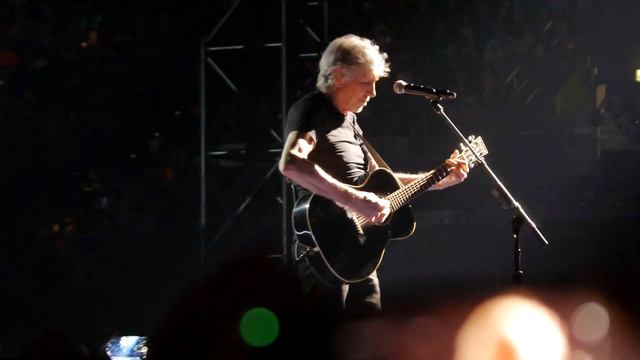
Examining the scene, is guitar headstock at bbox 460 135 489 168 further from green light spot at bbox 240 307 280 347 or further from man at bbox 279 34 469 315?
green light spot at bbox 240 307 280 347

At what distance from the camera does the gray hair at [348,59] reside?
3.39 meters

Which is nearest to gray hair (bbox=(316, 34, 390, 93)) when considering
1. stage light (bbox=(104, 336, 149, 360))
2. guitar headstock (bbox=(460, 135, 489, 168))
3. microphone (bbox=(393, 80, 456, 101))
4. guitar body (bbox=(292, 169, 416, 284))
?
microphone (bbox=(393, 80, 456, 101))

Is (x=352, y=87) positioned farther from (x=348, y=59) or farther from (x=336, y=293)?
(x=336, y=293)

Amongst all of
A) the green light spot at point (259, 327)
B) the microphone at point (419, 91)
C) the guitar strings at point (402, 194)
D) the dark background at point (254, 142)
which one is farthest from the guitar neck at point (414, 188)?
the dark background at point (254, 142)

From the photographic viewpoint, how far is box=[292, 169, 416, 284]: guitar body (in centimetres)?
327

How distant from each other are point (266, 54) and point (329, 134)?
240cm

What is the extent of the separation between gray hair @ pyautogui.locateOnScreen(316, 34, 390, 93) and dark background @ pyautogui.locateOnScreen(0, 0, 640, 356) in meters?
2.00

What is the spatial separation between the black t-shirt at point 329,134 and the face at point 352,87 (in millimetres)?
44

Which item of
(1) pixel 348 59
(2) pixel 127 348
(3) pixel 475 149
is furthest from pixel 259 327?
(1) pixel 348 59

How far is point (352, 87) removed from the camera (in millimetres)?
3404

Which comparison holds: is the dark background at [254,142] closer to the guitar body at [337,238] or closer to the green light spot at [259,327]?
the green light spot at [259,327]

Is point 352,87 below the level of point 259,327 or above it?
above

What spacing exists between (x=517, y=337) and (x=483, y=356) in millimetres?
267

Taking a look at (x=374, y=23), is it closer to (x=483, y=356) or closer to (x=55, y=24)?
(x=55, y=24)
